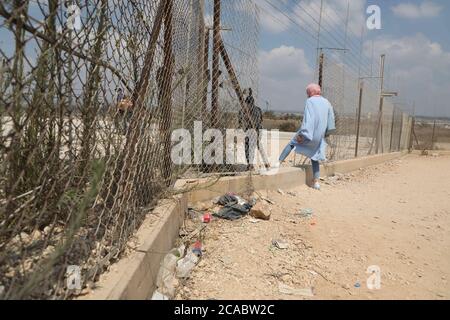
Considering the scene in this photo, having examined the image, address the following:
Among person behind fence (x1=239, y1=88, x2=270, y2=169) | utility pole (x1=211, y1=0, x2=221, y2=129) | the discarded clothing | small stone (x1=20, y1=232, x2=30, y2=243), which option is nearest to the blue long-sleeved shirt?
person behind fence (x1=239, y1=88, x2=270, y2=169)

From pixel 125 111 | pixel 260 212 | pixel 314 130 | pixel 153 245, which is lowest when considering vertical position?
pixel 260 212

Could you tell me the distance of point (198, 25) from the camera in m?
4.54

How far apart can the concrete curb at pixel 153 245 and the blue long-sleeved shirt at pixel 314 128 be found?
4.93 ft

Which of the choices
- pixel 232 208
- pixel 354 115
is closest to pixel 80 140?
pixel 232 208

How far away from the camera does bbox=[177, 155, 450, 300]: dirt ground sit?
2.60m

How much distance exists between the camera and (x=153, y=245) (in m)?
2.28

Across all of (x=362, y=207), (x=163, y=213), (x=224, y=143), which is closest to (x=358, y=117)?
(x=362, y=207)

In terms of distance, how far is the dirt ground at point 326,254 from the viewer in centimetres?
260

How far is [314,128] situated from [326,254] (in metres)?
3.68

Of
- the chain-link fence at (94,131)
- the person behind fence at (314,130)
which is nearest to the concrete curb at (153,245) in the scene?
the chain-link fence at (94,131)

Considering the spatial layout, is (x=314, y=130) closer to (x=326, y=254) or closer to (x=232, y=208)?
(x=232, y=208)

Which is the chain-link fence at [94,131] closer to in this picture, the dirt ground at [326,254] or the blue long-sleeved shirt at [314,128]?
the dirt ground at [326,254]

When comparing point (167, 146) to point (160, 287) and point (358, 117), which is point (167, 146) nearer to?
point (160, 287)
